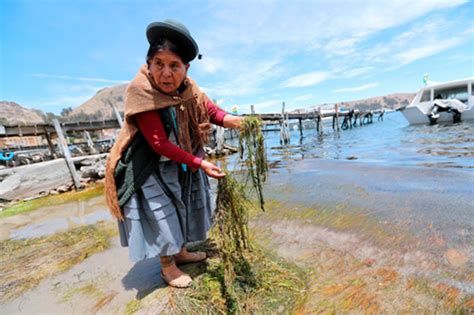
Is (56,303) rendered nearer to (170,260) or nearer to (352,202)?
(170,260)

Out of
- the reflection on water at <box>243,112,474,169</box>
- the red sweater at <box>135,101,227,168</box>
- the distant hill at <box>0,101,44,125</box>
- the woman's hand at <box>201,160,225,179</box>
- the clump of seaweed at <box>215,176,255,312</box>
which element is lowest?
the reflection on water at <box>243,112,474,169</box>

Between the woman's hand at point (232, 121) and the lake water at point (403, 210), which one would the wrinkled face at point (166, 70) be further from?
the lake water at point (403, 210)

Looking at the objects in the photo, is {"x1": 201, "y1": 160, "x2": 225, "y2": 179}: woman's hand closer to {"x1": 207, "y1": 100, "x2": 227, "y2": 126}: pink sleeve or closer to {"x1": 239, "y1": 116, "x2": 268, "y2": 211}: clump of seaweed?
{"x1": 239, "y1": 116, "x2": 268, "y2": 211}: clump of seaweed

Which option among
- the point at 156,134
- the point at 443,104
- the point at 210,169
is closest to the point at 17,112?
the point at 156,134

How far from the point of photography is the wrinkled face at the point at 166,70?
1672 millimetres

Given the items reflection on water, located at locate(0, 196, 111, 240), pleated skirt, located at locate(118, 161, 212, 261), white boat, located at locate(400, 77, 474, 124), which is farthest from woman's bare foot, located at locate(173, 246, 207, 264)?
white boat, located at locate(400, 77, 474, 124)

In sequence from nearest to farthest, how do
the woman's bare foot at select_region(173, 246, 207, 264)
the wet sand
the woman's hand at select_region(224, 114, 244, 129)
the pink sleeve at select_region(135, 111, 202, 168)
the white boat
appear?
the pink sleeve at select_region(135, 111, 202, 168) < the wet sand < the woman's hand at select_region(224, 114, 244, 129) < the woman's bare foot at select_region(173, 246, 207, 264) < the white boat

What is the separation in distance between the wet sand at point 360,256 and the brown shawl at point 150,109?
1172 millimetres

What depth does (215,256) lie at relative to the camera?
262cm

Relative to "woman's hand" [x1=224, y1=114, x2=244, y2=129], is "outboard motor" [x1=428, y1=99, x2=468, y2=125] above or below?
below

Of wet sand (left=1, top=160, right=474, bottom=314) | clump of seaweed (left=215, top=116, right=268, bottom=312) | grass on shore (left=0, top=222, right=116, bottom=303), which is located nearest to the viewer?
wet sand (left=1, top=160, right=474, bottom=314)

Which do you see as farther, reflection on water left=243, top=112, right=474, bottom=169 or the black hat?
reflection on water left=243, top=112, right=474, bottom=169

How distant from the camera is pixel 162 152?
1.75 metres

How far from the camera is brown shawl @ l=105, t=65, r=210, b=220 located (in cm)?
167
